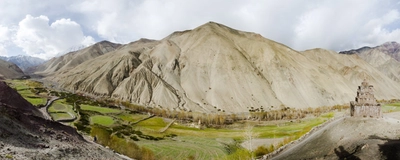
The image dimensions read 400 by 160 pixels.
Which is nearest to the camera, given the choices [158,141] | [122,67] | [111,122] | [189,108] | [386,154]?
[386,154]

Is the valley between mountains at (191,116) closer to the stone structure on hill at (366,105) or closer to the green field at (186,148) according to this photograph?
the green field at (186,148)

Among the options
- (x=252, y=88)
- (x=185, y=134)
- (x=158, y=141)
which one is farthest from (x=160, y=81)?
(x=158, y=141)

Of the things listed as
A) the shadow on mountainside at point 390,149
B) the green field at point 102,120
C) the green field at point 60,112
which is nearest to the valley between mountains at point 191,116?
the shadow on mountainside at point 390,149

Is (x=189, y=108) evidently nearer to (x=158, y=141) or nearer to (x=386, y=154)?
(x=158, y=141)

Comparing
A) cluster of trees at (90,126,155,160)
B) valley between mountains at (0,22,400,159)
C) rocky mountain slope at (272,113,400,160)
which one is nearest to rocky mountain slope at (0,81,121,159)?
valley between mountains at (0,22,400,159)

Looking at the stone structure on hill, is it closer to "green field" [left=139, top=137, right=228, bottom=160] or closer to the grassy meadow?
the grassy meadow

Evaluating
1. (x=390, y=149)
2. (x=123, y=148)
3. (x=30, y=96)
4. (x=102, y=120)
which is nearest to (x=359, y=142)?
(x=390, y=149)

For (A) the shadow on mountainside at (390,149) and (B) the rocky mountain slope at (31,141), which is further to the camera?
(A) the shadow on mountainside at (390,149)
